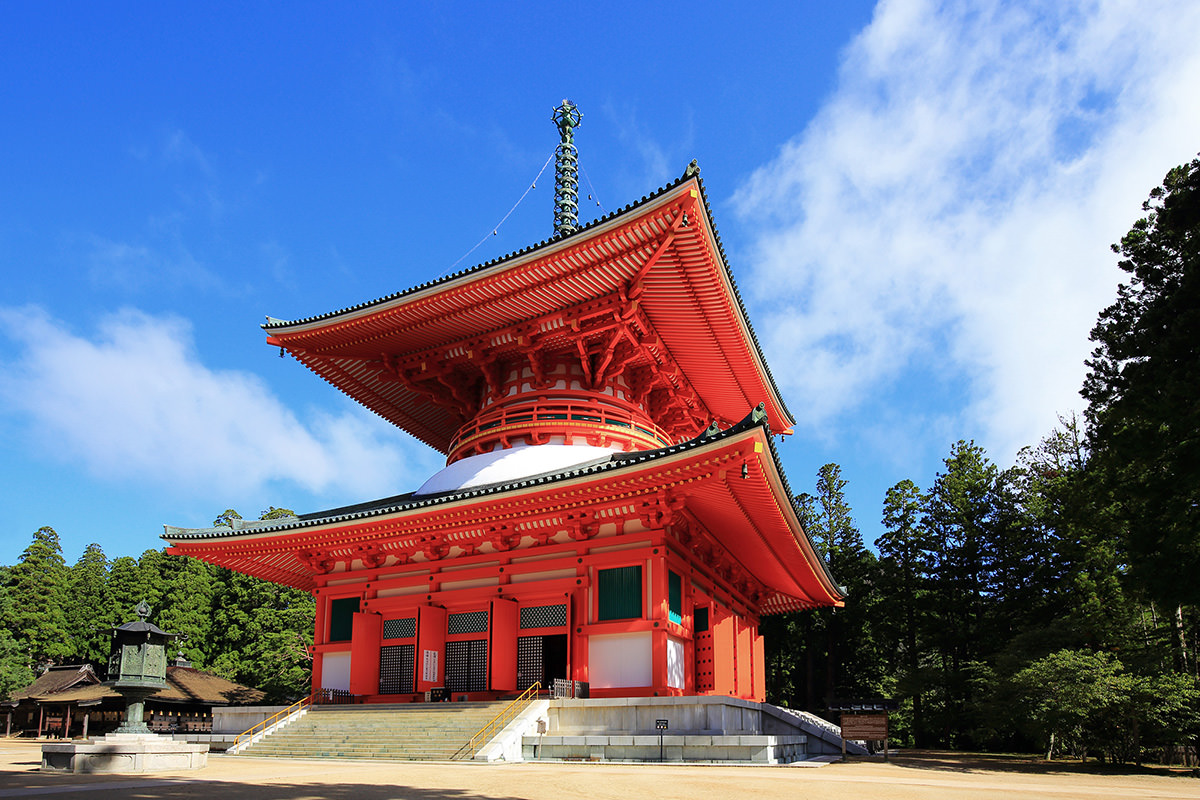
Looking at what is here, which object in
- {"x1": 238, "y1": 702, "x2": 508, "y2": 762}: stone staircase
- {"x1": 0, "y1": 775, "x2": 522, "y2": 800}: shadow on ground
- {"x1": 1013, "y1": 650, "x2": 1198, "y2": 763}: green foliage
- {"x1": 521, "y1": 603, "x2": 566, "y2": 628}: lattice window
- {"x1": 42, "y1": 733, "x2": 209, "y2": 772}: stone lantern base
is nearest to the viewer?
{"x1": 0, "y1": 775, "x2": 522, "y2": 800}: shadow on ground

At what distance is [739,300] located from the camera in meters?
22.1

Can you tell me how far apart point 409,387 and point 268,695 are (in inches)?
999

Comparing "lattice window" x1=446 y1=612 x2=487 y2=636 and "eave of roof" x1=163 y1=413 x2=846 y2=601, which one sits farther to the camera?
"lattice window" x1=446 y1=612 x2=487 y2=636

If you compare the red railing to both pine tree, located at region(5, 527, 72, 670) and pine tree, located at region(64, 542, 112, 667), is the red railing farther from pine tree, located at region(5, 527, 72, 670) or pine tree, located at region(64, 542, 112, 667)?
pine tree, located at region(5, 527, 72, 670)

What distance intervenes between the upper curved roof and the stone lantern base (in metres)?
11.5

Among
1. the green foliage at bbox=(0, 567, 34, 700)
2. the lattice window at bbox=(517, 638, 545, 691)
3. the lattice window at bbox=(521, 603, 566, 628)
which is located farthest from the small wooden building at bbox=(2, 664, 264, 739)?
the lattice window at bbox=(521, 603, 566, 628)

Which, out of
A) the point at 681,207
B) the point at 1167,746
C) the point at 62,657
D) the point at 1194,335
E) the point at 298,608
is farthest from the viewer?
the point at 62,657

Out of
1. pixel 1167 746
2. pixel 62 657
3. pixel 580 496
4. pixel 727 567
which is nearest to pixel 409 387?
pixel 580 496

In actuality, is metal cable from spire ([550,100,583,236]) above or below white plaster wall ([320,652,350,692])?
above

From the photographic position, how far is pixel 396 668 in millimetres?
21156

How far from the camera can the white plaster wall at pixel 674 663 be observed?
59.8ft

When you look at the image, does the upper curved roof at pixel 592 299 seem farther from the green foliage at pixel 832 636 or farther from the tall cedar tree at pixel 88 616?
the tall cedar tree at pixel 88 616

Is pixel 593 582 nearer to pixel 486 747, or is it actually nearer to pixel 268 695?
pixel 486 747

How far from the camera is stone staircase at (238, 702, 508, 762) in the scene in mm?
15906
